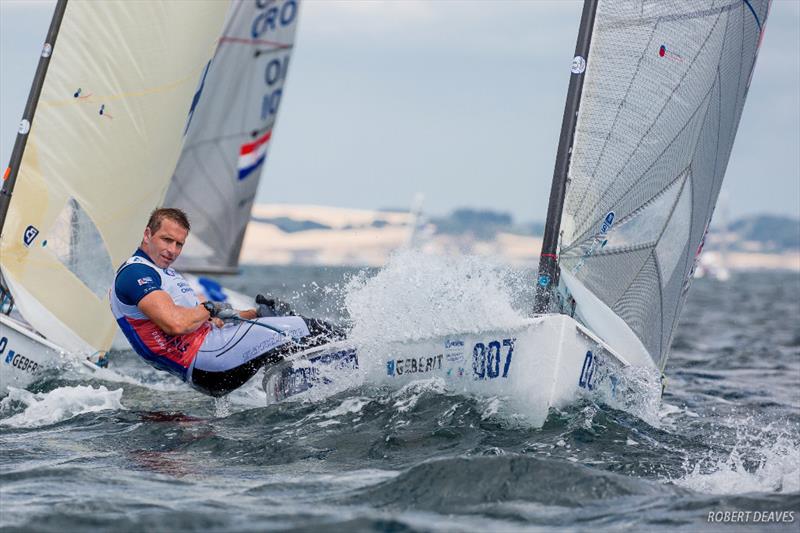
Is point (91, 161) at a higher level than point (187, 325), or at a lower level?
higher

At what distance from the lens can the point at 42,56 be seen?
25.3ft

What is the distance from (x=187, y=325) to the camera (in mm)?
5496

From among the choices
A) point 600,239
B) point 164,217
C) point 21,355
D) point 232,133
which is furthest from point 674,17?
point 232,133

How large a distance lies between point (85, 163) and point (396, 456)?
3.98 m

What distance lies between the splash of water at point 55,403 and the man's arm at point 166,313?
0.93m

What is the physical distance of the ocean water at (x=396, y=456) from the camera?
3.69m

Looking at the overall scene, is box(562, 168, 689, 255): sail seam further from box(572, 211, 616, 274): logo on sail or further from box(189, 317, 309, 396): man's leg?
box(189, 317, 309, 396): man's leg

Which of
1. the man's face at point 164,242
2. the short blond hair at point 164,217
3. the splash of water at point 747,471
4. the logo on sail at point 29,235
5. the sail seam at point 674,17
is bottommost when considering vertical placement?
the splash of water at point 747,471

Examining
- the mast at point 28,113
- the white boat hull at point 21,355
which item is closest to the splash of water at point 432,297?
the white boat hull at point 21,355

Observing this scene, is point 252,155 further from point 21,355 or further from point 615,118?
point 615,118

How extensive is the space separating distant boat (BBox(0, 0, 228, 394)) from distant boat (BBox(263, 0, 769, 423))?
221 cm

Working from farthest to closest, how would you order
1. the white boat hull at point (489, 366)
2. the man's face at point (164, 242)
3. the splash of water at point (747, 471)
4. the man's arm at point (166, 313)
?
the man's face at point (164, 242)
the man's arm at point (166, 313)
the white boat hull at point (489, 366)
the splash of water at point (747, 471)

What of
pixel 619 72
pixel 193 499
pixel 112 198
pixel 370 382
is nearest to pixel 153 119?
pixel 112 198

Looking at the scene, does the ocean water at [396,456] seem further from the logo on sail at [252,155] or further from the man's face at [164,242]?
the logo on sail at [252,155]
